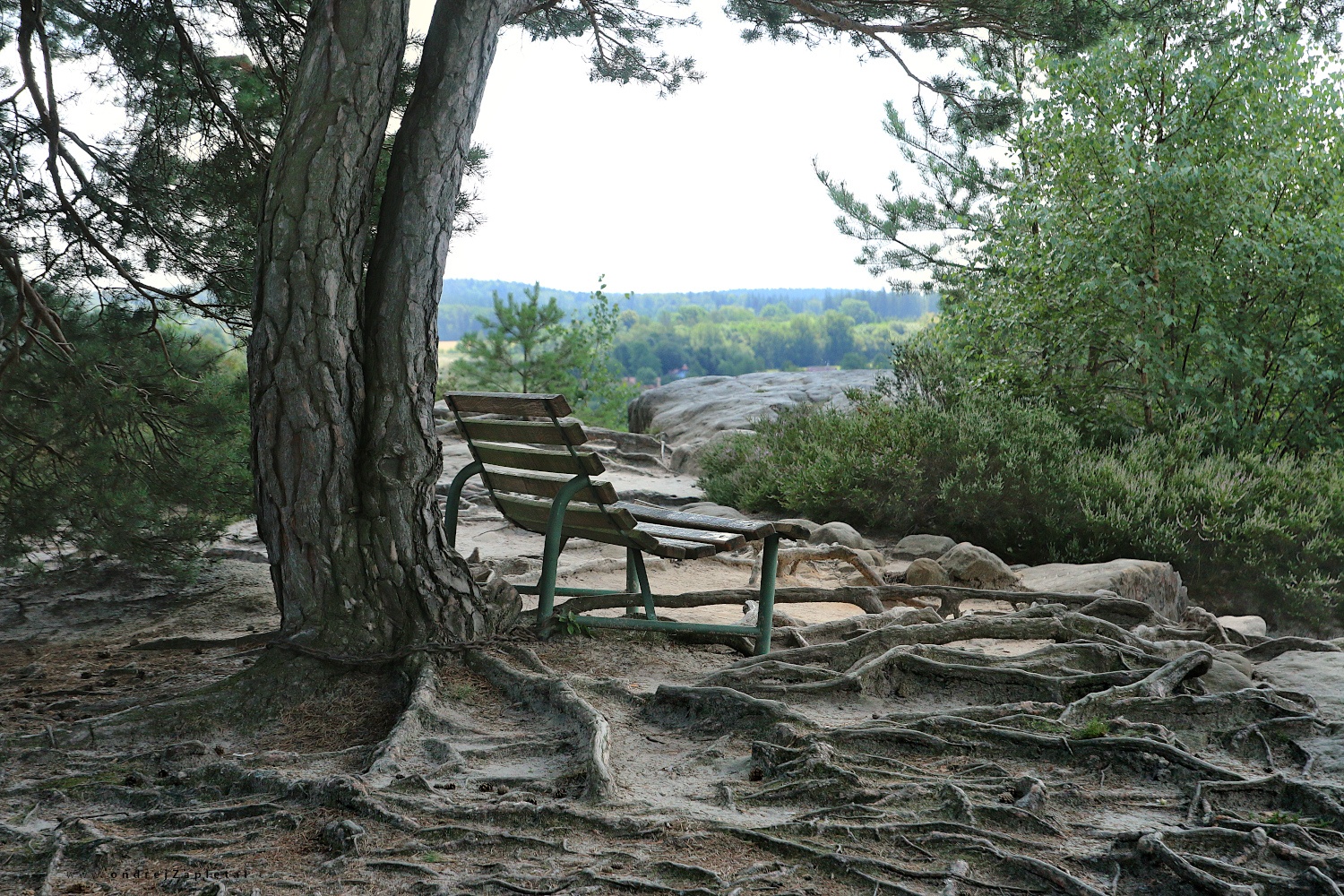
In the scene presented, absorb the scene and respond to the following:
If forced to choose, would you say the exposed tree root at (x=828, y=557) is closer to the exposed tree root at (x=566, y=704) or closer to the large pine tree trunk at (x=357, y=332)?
the exposed tree root at (x=566, y=704)

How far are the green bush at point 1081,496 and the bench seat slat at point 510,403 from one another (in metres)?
4.88

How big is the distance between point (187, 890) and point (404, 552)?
1.49 m

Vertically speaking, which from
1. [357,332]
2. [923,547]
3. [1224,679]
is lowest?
[923,547]

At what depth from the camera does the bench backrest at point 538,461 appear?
3.54 metres

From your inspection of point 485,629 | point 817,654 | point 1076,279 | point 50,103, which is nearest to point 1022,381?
point 1076,279

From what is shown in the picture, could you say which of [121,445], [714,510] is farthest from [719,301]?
[121,445]

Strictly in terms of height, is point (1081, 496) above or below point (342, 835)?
above

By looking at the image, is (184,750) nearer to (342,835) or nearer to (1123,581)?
(342,835)

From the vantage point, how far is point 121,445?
194 inches

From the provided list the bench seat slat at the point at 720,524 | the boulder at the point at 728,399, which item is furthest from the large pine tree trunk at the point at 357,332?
the boulder at the point at 728,399

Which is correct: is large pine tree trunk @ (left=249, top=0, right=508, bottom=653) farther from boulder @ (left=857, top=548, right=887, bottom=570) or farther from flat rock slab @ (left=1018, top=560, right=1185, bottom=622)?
flat rock slab @ (left=1018, top=560, right=1185, bottom=622)

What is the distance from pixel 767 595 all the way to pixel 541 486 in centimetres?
101

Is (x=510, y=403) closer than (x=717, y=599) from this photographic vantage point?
Yes

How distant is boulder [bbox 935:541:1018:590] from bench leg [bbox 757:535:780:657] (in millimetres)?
2514
